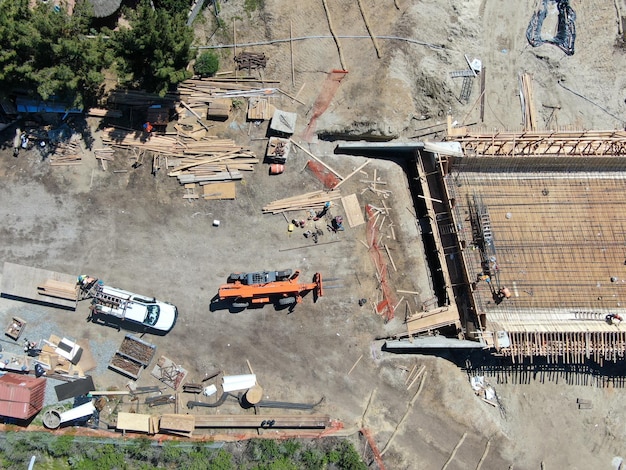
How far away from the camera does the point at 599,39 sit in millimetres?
32500

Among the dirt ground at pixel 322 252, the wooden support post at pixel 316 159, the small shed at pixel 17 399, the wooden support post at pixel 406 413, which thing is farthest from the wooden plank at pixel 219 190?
the wooden support post at pixel 406 413

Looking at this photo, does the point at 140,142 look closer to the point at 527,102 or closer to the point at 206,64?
the point at 206,64

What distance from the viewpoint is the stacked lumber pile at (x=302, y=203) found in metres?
29.9

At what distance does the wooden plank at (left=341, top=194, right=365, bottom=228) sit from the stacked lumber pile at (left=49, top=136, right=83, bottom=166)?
17226mm

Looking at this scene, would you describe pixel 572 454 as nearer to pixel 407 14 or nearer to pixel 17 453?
pixel 407 14

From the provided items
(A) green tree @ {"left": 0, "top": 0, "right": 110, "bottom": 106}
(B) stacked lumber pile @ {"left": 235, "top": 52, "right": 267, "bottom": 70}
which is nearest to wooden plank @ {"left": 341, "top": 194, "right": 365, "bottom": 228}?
(B) stacked lumber pile @ {"left": 235, "top": 52, "right": 267, "bottom": 70}

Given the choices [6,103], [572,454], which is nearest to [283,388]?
[572,454]

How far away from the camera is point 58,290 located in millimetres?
28062

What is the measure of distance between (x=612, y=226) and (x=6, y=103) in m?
40.0

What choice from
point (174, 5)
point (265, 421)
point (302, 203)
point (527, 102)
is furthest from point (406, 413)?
point (174, 5)

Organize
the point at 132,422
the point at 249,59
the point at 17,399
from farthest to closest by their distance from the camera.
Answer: the point at 249,59, the point at 132,422, the point at 17,399

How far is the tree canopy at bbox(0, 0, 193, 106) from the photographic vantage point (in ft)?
78.7

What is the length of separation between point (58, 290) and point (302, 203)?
15.9 metres

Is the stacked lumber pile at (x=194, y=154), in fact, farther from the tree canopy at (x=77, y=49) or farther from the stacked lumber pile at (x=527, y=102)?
the stacked lumber pile at (x=527, y=102)
